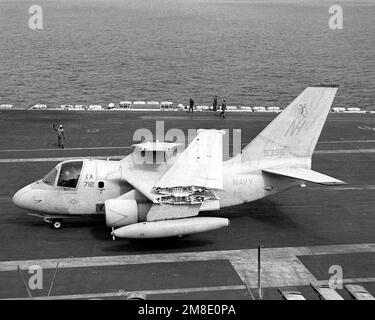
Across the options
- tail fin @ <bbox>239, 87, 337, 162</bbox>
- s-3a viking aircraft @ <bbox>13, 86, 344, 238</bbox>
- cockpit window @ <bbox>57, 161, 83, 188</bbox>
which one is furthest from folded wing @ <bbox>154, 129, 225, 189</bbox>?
cockpit window @ <bbox>57, 161, 83, 188</bbox>

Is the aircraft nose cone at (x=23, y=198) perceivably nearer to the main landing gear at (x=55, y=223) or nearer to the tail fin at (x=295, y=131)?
the main landing gear at (x=55, y=223)

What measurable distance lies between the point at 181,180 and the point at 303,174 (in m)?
5.73

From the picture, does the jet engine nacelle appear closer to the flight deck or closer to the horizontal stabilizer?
Result: the flight deck

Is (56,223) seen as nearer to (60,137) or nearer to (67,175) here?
(67,175)

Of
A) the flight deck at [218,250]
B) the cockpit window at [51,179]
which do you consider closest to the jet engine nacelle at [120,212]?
the flight deck at [218,250]

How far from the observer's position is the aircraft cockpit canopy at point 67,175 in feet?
83.8

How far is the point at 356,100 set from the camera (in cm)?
8519

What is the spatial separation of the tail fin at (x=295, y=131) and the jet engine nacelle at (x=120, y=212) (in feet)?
19.1

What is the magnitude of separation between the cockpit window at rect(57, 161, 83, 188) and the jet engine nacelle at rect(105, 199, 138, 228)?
215 centimetres

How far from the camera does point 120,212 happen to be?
2425 centimetres

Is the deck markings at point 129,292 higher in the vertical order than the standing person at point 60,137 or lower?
lower

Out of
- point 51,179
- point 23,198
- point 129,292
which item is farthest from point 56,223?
point 129,292
